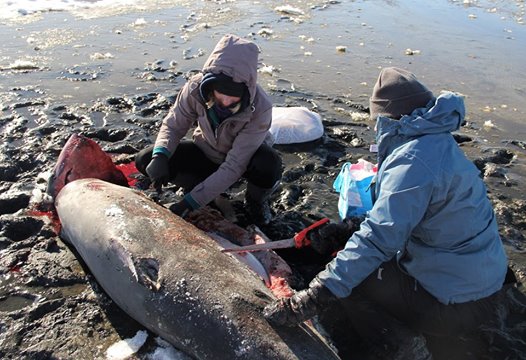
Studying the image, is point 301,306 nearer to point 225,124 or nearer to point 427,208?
point 427,208

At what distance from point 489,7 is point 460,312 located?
15983mm

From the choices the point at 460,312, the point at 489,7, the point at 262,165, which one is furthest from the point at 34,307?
the point at 489,7

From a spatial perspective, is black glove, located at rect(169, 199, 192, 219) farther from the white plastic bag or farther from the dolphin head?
the white plastic bag

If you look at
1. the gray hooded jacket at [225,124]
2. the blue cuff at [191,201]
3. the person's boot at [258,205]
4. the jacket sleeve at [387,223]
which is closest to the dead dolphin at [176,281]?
the blue cuff at [191,201]

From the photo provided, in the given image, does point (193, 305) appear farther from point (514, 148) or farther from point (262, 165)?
point (514, 148)

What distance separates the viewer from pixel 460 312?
3.19 m

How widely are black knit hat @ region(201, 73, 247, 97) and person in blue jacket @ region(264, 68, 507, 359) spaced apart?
1340 mm

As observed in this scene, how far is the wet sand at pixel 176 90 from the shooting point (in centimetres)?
387

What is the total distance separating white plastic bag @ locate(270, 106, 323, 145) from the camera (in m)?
6.30

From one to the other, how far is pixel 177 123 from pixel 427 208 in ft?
9.04

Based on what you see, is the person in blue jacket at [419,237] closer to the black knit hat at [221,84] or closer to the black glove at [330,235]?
the black glove at [330,235]

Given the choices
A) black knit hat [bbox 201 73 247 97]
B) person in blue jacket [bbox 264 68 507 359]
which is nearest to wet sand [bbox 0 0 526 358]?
person in blue jacket [bbox 264 68 507 359]

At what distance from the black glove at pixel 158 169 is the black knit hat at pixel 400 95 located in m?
2.32

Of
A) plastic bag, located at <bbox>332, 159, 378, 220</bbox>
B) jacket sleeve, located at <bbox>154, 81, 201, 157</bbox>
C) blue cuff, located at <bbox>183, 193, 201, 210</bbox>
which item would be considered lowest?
plastic bag, located at <bbox>332, 159, 378, 220</bbox>
